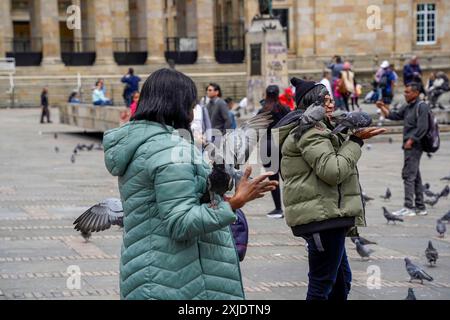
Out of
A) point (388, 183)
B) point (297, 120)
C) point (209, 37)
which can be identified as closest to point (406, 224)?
point (388, 183)

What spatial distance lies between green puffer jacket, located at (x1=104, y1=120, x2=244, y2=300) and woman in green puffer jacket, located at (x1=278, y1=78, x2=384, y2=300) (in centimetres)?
205

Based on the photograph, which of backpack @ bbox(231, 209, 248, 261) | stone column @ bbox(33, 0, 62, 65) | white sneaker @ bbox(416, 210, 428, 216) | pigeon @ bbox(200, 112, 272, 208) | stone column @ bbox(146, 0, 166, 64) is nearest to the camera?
pigeon @ bbox(200, 112, 272, 208)

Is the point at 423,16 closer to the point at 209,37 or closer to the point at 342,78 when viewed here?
the point at 209,37

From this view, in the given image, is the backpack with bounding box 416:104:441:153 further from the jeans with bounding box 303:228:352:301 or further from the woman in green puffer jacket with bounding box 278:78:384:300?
the jeans with bounding box 303:228:352:301

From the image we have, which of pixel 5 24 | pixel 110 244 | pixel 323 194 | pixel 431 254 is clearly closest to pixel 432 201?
pixel 431 254

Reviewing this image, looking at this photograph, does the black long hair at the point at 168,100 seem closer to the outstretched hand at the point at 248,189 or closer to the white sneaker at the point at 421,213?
the outstretched hand at the point at 248,189

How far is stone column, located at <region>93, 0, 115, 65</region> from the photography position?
196ft

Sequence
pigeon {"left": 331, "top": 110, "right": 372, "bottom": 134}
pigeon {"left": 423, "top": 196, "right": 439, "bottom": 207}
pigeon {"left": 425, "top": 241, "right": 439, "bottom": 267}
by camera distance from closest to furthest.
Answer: pigeon {"left": 331, "top": 110, "right": 372, "bottom": 134} < pigeon {"left": 425, "top": 241, "right": 439, "bottom": 267} < pigeon {"left": 423, "top": 196, "right": 439, "bottom": 207}

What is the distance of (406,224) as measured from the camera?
1433 centimetres

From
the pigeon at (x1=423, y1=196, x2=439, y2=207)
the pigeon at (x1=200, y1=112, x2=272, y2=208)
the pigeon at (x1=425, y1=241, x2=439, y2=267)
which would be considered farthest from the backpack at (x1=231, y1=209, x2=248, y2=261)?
the pigeon at (x1=423, y1=196, x2=439, y2=207)

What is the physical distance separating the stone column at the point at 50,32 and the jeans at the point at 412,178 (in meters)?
44.7

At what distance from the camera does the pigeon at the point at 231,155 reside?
523 cm

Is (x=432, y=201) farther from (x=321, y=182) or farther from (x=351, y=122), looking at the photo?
(x=321, y=182)

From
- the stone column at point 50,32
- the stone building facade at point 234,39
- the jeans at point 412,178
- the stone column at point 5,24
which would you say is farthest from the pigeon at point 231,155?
the stone column at point 5,24
